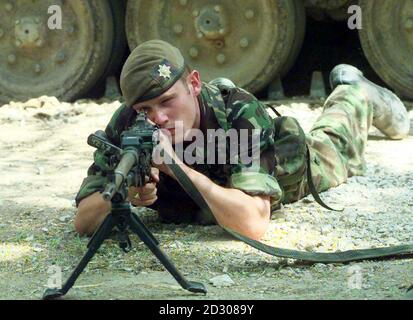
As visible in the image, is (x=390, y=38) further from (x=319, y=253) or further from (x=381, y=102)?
(x=319, y=253)

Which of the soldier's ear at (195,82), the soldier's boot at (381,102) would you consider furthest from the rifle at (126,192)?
the soldier's boot at (381,102)

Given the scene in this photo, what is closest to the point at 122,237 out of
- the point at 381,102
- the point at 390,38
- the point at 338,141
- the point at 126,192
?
the point at 126,192

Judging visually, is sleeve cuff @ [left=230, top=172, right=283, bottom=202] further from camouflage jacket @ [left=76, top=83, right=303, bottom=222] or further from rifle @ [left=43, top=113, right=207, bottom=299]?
rifle @ [left=43, top=113, right=207, bottom=299]

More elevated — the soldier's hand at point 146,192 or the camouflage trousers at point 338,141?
the soldier's hand at point 146,192

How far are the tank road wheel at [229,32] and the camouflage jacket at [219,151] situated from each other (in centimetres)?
306

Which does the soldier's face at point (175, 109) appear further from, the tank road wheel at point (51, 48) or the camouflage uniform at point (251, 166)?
the tank road wheel at point (51, 48)

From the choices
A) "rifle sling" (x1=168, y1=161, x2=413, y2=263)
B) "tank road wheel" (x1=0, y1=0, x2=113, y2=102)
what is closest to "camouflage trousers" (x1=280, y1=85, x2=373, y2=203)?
"rifle sling" (x1=168, y1=161, x2=413, y2=263)

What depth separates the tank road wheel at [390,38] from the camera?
6.61 m

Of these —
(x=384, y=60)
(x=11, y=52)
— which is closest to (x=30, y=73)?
(x=11, y=52)

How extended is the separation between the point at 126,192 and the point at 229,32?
4397 millimetres

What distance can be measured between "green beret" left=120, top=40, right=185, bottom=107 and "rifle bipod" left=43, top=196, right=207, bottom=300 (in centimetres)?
69

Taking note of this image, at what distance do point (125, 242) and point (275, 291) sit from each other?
1.67 ft

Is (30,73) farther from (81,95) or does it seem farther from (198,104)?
(198,104)

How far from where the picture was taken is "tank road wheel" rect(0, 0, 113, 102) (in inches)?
282
